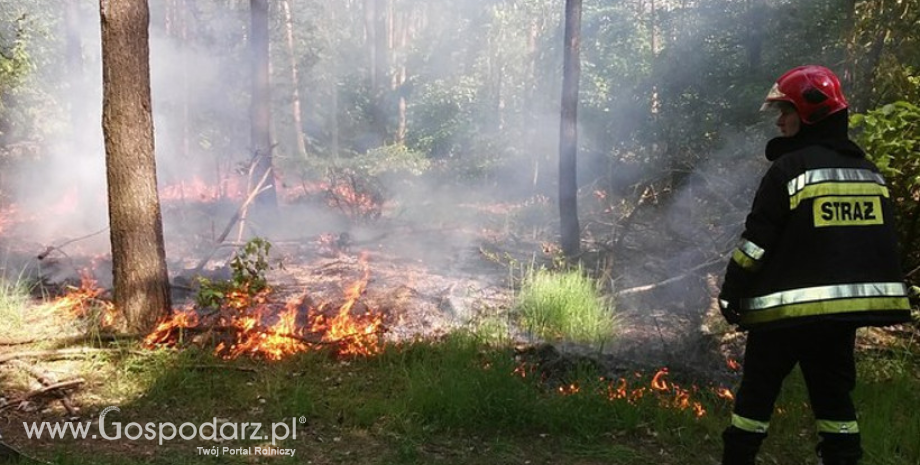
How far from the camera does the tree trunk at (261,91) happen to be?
11.1m

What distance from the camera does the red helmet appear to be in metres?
2.69

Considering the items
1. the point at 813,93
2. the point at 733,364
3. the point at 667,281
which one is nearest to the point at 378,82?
the point at 667,281

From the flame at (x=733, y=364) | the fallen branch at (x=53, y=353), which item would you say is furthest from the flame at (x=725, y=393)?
the fallen branch at (x=53, y=353)

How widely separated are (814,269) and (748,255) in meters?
0.29

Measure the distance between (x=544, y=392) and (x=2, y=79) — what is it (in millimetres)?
9940

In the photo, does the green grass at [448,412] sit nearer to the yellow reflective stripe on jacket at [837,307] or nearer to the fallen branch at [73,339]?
the fallen branch at [73,339]

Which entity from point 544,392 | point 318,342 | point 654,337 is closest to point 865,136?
point 654,337

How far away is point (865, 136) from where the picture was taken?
4742mm

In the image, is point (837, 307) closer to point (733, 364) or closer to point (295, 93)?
point (733, 364)

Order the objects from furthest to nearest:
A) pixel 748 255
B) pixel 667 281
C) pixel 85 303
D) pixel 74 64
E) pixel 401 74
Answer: pixel 401 74, pixel 74 64, pixel 667 281, pixel 85 303, pixel 748 255

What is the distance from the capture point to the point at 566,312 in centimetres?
563

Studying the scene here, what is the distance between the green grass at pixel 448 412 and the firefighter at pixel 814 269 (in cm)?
83

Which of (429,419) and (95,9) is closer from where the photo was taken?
(429,419)

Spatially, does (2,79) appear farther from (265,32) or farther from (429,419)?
(429,419)
